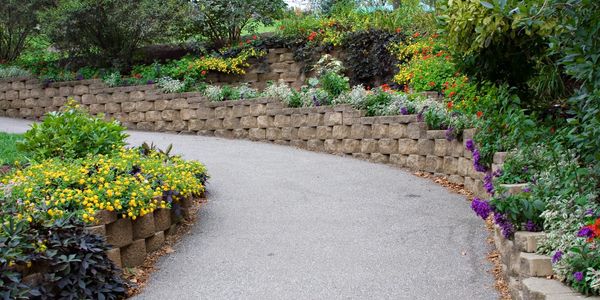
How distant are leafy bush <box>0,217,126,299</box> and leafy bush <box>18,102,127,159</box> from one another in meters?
2.03

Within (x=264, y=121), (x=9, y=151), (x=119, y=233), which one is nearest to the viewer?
(x=119, y=233)

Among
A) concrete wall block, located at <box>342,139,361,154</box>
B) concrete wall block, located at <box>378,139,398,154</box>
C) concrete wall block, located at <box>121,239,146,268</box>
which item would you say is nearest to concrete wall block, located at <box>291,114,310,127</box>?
concrete wall block, located at <box>342,139,361,154</box>

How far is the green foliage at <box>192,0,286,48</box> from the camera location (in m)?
14.5

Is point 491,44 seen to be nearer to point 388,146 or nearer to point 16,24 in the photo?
point 388,146

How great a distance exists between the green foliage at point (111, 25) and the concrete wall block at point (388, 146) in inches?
230

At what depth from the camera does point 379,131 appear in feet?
32.3

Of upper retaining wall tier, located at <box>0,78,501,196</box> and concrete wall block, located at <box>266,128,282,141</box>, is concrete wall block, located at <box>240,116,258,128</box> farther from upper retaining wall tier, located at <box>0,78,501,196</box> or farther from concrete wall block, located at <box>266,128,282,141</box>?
concrete wall block, located at <box>266,128,282,141</box>

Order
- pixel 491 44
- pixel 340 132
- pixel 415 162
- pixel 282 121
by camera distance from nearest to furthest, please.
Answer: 1. pixel 491 44
2. pixel 415 162
3. pixel 340 132
4. pixel 282 121

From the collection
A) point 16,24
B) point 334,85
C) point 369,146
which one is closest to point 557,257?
point 369,146

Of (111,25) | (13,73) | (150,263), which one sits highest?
(111,25)

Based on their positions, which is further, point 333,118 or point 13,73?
point 13,73

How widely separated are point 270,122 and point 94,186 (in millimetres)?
5920

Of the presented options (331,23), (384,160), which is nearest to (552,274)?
(384,160)

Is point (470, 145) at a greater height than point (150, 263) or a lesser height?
greater
